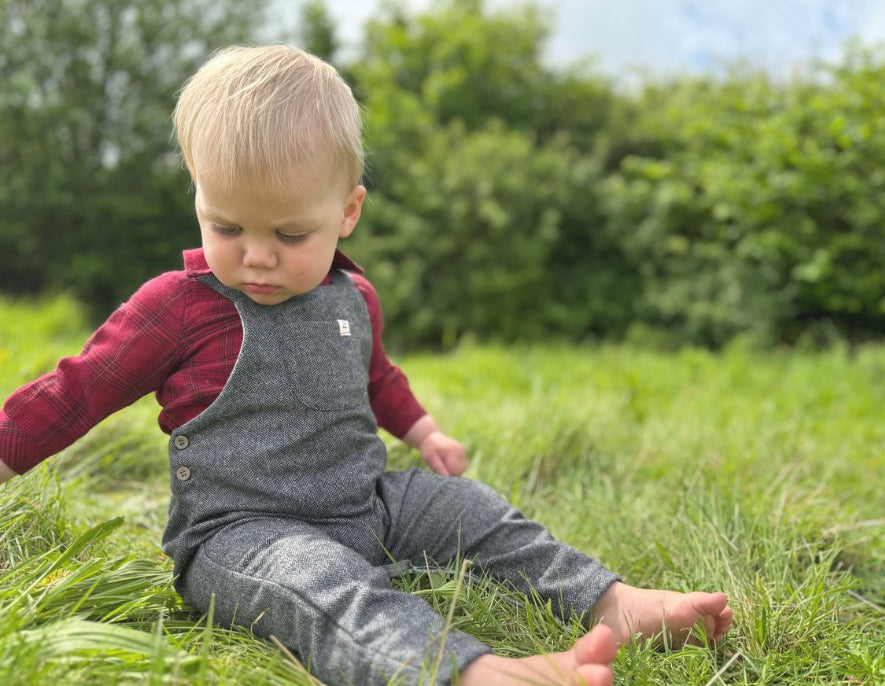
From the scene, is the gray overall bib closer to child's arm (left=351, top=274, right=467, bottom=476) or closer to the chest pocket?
the chest pocket

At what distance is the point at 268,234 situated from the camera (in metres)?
1.59

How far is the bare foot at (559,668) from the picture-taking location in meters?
1.27

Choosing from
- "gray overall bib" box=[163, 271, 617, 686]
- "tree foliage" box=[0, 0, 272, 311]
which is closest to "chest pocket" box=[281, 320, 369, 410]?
"gray overall bib" box=[163, 271, 617, 686]

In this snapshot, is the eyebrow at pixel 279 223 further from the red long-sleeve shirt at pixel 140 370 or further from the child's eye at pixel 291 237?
the red long-sleeve shirt at pixel 140 370

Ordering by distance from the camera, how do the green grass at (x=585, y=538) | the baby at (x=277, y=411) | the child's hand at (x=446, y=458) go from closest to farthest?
the green grass at (x=585, y=538) → the baby at (x=277, y=411) → the child's hand at (x=446, y=458)

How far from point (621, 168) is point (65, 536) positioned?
8029mm

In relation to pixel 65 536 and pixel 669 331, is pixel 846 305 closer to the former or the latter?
pixel 669 331

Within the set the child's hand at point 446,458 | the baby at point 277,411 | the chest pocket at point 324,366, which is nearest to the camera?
the baby at point 277,411

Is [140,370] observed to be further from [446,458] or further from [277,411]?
[446,458]

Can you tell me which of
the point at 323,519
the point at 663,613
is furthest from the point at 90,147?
the point at 663,613

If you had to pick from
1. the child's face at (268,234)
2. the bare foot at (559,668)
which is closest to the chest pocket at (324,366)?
the child's face at (268,234)

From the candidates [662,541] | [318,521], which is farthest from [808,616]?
[318,521]

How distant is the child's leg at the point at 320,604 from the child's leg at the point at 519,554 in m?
0.27

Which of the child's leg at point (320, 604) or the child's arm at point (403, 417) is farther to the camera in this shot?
the child's arm at point (403, 417)
